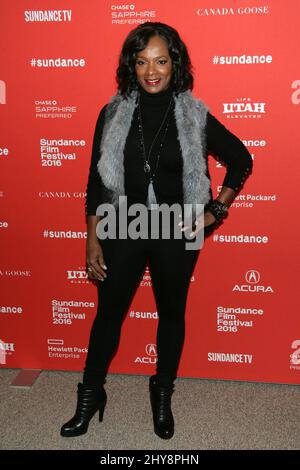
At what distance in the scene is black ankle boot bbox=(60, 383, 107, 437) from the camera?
84.1 inches

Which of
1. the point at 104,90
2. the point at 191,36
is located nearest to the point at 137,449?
the point at 104,90

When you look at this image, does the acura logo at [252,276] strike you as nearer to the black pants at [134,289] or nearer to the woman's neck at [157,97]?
the black pants at [134,289]

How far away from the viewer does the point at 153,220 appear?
197 centimetres

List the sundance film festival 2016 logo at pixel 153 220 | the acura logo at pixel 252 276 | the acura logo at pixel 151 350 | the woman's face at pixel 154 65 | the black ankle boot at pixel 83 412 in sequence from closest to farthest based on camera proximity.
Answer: the woman's face at pixel 154 65, the sundance film festival 2016 logo at pixel 153 220, the black ankle boot at pixel 83 412, the acura logo at pixel 252 276, the acura logo at pixel 151 350

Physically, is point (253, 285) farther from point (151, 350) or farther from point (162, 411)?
point (162, 411)

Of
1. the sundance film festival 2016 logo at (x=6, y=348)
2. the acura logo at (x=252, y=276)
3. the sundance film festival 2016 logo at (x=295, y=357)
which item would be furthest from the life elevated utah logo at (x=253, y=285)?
the sundance film festival 2016 logo at (x=6, y=348)

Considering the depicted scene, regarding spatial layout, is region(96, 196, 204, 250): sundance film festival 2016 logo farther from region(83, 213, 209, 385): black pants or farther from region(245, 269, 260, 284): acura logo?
region(245, 269, 260, 284): acura logo

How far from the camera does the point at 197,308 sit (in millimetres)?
2574

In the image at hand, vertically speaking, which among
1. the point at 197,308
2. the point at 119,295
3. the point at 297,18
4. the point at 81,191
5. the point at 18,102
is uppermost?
the point at 297,18

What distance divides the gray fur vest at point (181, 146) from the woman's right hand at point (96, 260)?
0.65 feet

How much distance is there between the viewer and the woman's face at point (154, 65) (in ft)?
6.09

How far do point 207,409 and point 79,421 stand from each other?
62 cm

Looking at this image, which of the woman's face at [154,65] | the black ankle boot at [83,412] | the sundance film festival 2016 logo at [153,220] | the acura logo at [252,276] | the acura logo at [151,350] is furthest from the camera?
the acura logo at [151,350]
